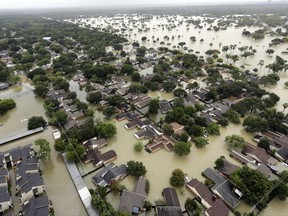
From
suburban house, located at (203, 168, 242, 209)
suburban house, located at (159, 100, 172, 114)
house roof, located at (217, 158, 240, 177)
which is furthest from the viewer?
suburban house, located at (159, 100, 172, 114)

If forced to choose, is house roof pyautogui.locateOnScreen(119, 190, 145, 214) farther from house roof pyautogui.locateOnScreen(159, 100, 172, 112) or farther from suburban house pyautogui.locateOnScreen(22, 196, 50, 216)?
house roof pyautogui.locateOnScreen(159, 100, 172, 112)

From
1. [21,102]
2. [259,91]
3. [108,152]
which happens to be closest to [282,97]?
[259,91]

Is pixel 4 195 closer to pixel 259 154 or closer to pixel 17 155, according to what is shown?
pixel 17 155

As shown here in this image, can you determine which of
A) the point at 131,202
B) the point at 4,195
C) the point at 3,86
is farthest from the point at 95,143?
the point at 3,86

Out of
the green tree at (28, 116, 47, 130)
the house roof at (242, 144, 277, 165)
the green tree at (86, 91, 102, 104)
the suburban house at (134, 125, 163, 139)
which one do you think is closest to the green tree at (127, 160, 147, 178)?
the suburban house at (134, 125, 163, 139)

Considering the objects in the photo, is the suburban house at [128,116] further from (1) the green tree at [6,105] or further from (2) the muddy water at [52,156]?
(1) the green tree at [6,105]

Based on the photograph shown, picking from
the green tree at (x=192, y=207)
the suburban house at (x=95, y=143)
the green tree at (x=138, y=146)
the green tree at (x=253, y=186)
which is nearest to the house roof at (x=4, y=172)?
the suburban house at (x=95, y=143)
